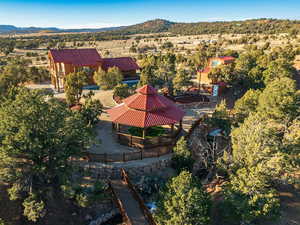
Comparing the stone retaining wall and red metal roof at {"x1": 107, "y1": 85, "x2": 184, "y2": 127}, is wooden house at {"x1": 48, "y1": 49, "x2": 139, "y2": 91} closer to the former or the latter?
red metal roof at {"x1": 107, "y1": 85, "x2": 184, "y2": 127}

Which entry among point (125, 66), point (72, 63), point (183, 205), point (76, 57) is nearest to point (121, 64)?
point (125, 66)

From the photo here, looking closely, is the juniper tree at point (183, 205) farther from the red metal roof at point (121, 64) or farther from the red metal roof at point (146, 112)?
the red metal roof at point (121, 64)

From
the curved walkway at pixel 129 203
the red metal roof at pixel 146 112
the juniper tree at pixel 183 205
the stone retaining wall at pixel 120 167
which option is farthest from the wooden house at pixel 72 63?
the juniper tree at pixel 183 205

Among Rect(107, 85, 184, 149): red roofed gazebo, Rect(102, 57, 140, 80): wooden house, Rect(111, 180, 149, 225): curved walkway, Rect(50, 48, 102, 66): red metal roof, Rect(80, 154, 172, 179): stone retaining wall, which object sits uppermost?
Rect(50, 48, 102, 66): red metal roof

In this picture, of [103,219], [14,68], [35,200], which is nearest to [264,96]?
[103,219]

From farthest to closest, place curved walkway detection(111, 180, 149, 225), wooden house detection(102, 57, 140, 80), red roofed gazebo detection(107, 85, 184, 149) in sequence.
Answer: wooden house detection(102, 57, 140, 80), red roofed gazebo detection(107, 85, 184, 149), curved walkway detection(111, 180, 149, 225)

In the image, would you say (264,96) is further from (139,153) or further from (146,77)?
(146,77)

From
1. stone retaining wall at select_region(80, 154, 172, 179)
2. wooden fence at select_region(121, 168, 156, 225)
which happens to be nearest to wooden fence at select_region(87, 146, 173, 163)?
stone retaining wall at select_region(80, 154, 172, 179)
